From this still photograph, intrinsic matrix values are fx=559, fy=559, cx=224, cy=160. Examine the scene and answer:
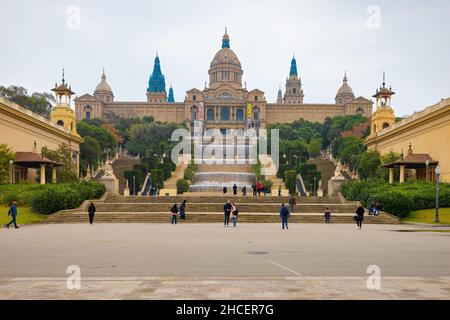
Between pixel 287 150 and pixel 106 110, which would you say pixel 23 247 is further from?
pixel 106 110

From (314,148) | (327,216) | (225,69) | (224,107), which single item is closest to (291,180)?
(327,216)

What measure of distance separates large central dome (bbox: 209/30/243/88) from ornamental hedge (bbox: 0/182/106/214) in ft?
413

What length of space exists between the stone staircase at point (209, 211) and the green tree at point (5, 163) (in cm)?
969

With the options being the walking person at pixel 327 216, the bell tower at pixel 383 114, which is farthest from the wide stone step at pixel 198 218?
the bell tower at pixel 383 114

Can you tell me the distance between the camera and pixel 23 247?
59.0ft

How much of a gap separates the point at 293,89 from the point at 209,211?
156 metres

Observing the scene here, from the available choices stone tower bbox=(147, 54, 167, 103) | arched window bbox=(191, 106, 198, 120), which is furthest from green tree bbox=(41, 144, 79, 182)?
stone tower bbox=(147, 54, 167, 103)

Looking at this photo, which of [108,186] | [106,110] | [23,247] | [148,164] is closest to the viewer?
[23,247]

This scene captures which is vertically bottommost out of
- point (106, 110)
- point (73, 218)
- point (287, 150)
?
point (73, 218)

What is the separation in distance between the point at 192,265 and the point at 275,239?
8.37m

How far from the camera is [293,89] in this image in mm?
190875

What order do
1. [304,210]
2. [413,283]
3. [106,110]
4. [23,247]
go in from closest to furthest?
[413,283] → [23,247] → [304,210] → [106,110]
